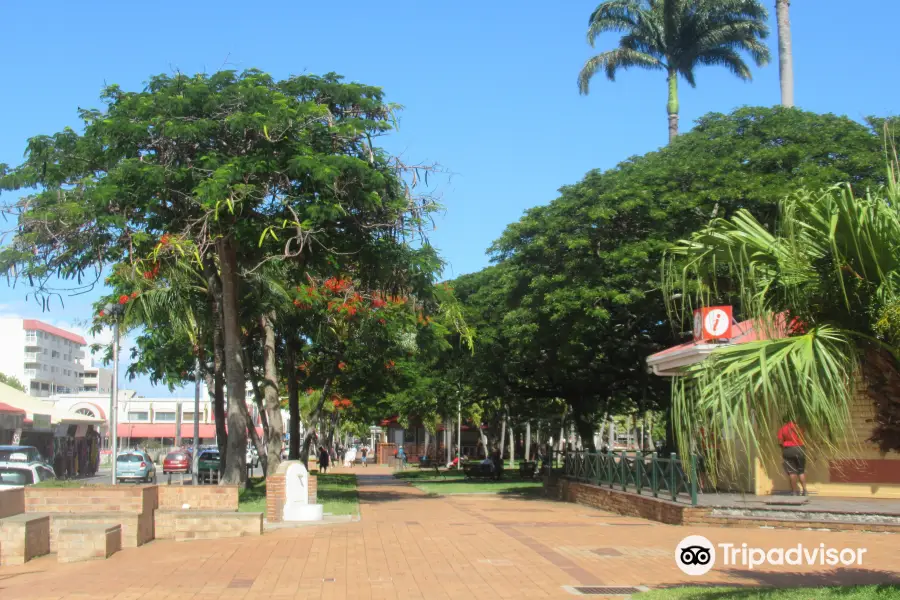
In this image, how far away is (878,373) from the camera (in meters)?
7.57

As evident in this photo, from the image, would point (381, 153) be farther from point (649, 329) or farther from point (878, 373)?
point (878, 373)

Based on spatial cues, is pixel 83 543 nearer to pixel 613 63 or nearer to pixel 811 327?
pixel 811 327

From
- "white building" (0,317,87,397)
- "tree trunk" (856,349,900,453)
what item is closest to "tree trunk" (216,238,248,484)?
"tree trunk" (856,349,900,453)

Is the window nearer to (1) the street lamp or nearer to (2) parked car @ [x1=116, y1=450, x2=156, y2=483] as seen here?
(1) the street lamp

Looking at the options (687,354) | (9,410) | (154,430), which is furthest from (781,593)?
(154,430)

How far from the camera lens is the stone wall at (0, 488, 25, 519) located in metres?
12.6

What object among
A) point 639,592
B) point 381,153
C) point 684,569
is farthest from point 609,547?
point 381,153

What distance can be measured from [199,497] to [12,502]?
311cm

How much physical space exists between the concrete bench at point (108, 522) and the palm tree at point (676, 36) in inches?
1145

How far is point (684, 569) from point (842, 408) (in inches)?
196

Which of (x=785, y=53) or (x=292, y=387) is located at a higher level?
(x=785, y=53)

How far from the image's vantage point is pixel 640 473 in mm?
19828

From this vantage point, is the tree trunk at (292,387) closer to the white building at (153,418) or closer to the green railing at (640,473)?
the green railing at (640,473)

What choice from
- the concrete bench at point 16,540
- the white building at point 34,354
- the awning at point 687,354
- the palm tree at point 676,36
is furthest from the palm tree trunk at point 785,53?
the white building at point 34,354
